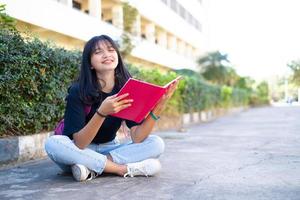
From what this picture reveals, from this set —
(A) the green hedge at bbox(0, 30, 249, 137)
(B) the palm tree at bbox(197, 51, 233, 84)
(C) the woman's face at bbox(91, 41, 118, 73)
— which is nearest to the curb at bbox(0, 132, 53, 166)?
(A) the green hedge at bbox(0, 30, 249, 137)

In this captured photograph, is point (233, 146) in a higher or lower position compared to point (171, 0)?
lower

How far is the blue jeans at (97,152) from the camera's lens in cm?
356

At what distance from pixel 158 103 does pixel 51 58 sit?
103 inches

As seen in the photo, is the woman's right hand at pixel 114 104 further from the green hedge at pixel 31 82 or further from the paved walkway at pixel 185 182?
the green hedge at pixel 31 82

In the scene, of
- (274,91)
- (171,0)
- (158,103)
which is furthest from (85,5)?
(274,91)

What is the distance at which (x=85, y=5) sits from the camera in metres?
22.9

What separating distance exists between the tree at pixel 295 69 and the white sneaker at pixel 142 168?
27082 mm

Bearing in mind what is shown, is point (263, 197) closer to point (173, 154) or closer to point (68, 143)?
point (68, 143)

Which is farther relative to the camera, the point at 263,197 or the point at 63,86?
the point at 63,86

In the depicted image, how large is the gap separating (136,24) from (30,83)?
20848 mm

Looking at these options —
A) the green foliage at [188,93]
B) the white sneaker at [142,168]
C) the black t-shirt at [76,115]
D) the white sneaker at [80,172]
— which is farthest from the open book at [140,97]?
the green foliage at [188,93]

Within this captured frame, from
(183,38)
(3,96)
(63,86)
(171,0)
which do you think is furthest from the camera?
(183,38)

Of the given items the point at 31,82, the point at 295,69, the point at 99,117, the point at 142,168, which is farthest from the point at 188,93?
the point at 295,69

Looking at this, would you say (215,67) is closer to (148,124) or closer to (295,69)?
(295,69)
